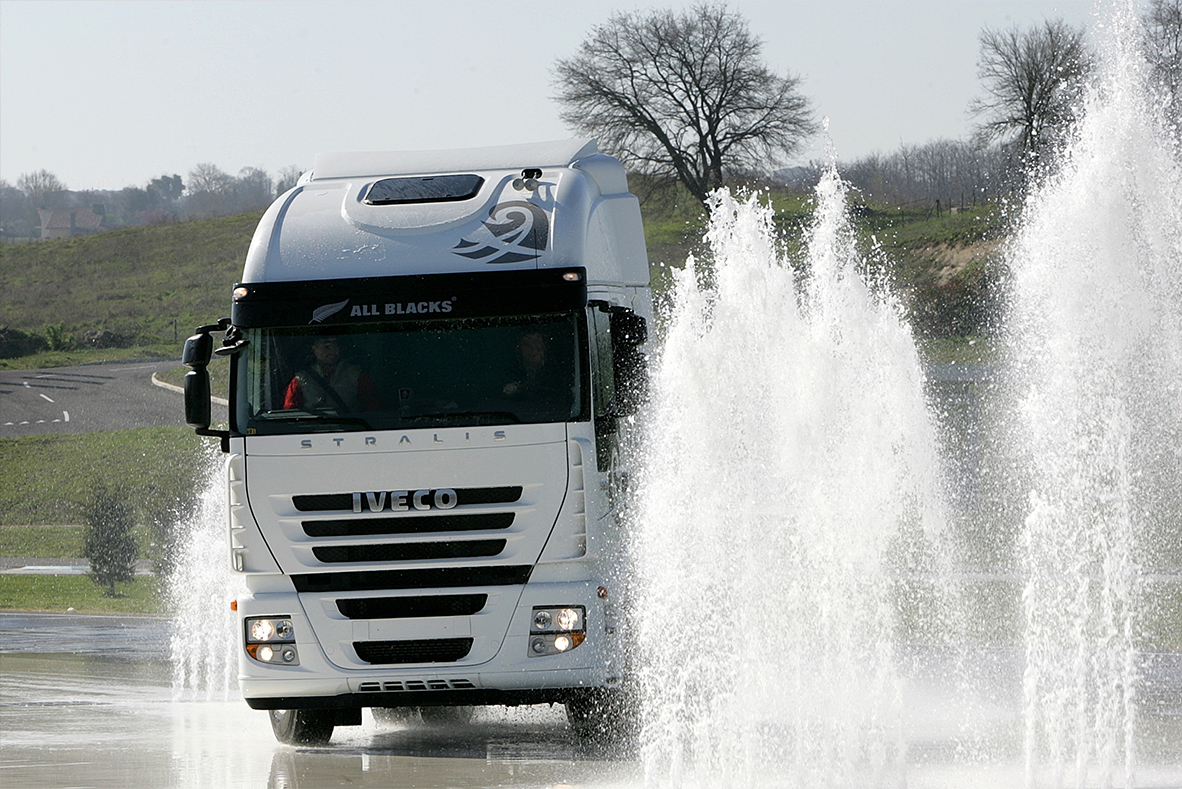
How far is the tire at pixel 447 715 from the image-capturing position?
10828 millimetres

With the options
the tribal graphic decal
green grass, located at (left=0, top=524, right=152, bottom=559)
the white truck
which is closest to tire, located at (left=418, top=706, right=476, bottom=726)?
the white truck

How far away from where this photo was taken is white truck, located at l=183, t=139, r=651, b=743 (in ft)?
27.1

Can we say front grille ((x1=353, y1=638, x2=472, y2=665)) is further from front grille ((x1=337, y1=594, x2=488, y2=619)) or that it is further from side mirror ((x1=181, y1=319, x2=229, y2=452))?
side mirror ((x1=181, y1=319, x2=229, y2=452))

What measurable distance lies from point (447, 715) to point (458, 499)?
136 inches

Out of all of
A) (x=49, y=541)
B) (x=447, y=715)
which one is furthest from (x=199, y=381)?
(x=49, y=541)

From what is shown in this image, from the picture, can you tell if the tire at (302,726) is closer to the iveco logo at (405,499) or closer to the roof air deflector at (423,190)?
the iveco logo at (405,499)

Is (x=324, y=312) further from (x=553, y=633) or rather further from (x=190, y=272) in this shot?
(x=190, y=272)

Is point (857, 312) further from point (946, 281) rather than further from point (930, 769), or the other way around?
point (946, 281)

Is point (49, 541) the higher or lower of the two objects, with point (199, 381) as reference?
lower

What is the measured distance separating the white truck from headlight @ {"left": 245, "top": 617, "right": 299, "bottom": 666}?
0.04 ft

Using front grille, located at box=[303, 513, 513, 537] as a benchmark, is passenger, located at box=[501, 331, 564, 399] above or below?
above

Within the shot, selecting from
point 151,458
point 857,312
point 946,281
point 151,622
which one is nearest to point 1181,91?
point 946,281

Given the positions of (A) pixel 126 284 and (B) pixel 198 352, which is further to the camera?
(A) pixel 126 284

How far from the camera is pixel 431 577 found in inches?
327
